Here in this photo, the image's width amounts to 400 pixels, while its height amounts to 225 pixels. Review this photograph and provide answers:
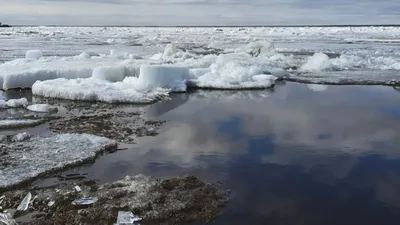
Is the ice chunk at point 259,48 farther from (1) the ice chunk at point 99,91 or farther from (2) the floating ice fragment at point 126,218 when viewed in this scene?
(2) the floating ice fragment at point 126,218

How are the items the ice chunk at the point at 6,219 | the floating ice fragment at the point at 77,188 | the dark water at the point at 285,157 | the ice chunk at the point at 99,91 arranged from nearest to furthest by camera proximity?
1. the ice chunk at the point at 6,219
2. the dark water at the point at 285,157
3. the floating ice fragment at the point at 77,188
4. the ice chunk at the point at 99,91

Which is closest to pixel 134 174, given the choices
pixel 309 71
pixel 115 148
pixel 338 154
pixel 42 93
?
pixel 115 148

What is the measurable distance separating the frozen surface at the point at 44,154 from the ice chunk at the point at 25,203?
0.59 m

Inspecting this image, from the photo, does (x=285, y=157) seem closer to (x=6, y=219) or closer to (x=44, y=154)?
(x=44, y=154)

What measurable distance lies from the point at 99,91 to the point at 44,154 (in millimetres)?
5411

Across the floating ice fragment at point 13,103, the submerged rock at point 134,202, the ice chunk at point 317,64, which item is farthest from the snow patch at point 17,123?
the ice chunk at point 317,64

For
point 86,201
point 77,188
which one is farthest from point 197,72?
point 86,201

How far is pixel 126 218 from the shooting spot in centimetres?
502

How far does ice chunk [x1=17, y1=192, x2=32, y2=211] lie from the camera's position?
Answer: 531 cm

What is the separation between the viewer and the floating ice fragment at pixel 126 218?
4.95m

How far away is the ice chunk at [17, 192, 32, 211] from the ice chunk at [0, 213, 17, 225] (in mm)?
213

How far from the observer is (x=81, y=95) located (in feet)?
40.5

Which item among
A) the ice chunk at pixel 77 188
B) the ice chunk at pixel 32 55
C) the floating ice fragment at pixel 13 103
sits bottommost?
the floating ice fragment at pixel 13 103

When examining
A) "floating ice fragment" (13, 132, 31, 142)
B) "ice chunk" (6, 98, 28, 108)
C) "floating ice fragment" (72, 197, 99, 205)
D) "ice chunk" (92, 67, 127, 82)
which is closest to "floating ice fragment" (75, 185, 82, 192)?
"floating ice fragment" (72, 197, 99, 205)
